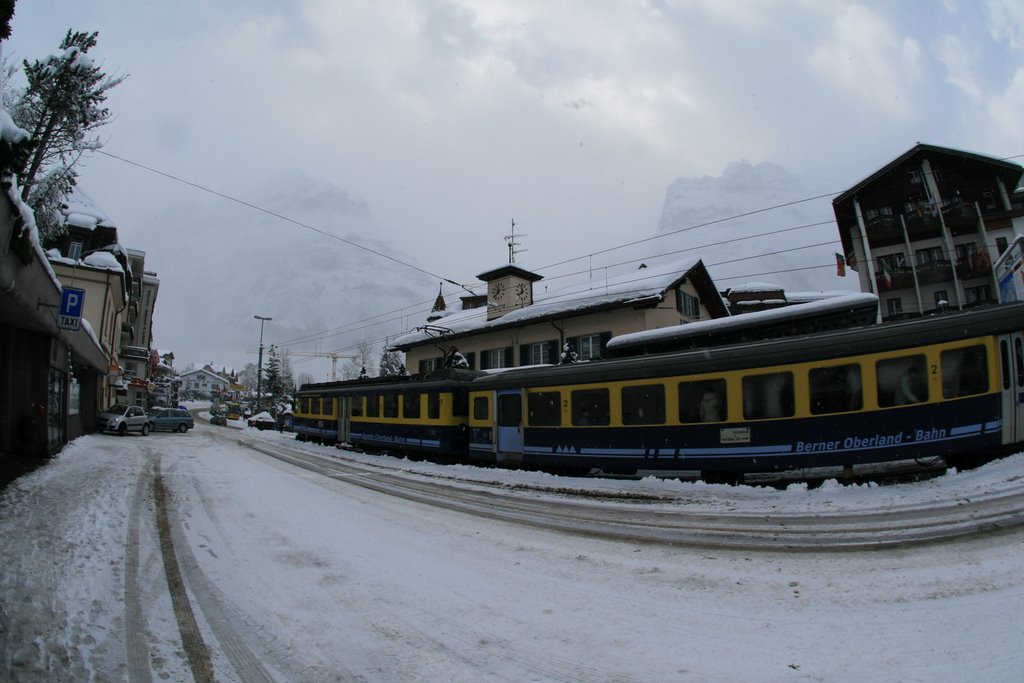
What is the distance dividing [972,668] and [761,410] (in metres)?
8.02

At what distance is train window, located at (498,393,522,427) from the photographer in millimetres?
16062

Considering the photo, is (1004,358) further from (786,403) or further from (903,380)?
(786,403)

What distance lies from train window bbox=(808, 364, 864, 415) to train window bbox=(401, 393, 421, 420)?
13.2 m

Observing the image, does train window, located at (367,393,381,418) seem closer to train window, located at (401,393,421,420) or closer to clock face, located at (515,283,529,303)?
train window, located at (401,393,421,420)

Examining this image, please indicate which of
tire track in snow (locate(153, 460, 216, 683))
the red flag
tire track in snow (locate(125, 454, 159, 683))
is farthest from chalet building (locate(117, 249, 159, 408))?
the red flag

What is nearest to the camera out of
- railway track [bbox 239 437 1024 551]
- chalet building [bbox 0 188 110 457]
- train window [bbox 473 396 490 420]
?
railway track [bbox 239 437 1024 551]

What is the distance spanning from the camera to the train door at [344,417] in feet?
82.9

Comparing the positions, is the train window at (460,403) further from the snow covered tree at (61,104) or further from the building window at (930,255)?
the building window at (930,255)

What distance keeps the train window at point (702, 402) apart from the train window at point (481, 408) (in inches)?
269

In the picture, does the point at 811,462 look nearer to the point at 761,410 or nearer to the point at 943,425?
the point at 761,410

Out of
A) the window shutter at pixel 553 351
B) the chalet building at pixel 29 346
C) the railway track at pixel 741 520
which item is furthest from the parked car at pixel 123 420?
the railway track at pixel 741 520

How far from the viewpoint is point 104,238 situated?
4194 cm

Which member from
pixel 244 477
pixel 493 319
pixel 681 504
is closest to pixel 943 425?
pixel 681 504

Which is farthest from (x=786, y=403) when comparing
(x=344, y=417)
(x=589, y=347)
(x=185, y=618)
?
(x=344, y=417)
